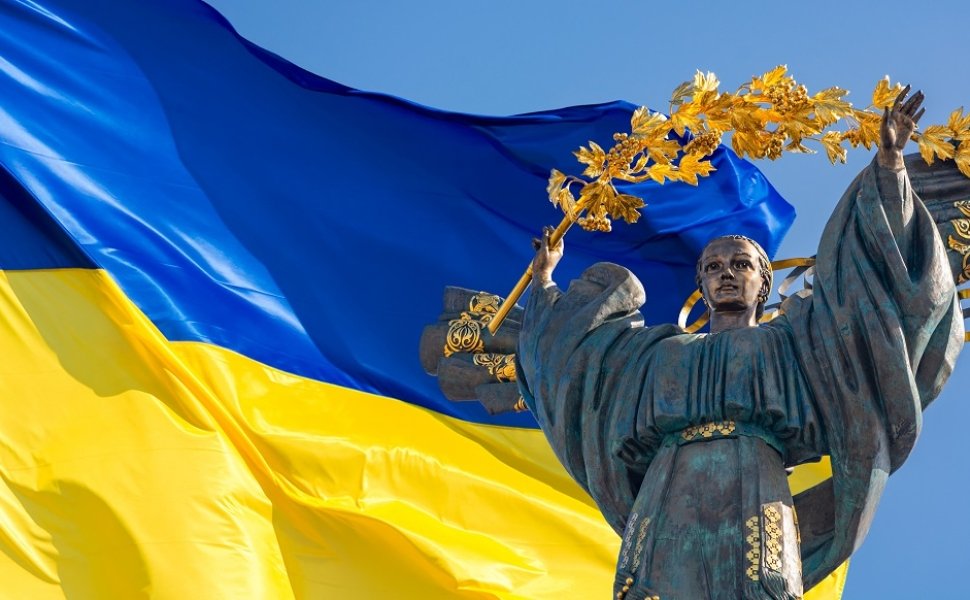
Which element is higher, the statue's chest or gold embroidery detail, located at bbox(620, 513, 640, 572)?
the statue's chest

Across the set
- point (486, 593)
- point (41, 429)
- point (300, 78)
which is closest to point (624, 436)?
point (486, 593)

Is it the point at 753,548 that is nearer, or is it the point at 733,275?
the point at 753,548

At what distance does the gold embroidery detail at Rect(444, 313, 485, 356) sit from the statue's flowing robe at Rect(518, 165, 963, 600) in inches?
130

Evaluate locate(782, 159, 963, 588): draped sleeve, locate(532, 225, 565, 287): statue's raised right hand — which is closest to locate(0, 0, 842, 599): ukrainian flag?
locate(532, 225, 565, 287): statue's raised right hand

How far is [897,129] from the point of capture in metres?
13.8

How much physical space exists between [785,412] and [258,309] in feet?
27.8

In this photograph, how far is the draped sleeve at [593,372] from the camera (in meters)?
14.3

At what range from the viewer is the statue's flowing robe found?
1340 cm

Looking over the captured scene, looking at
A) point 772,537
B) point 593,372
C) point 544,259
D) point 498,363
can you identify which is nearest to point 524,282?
point 544,259

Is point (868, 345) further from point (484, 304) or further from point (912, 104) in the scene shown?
point (484, 304)

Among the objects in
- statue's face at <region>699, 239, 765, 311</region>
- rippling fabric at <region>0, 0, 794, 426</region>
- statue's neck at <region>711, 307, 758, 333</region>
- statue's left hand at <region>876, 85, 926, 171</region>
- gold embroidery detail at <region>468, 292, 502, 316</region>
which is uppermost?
rippling fabric at <region>0, 0, 794, 426</region>

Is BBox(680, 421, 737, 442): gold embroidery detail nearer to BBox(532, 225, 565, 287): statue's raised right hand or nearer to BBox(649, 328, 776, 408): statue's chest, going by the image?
BBox(649, 328, 776, 408): statue's chest

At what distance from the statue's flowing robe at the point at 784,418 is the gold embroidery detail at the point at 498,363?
2575 millimetres

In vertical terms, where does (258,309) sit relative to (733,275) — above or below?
above
